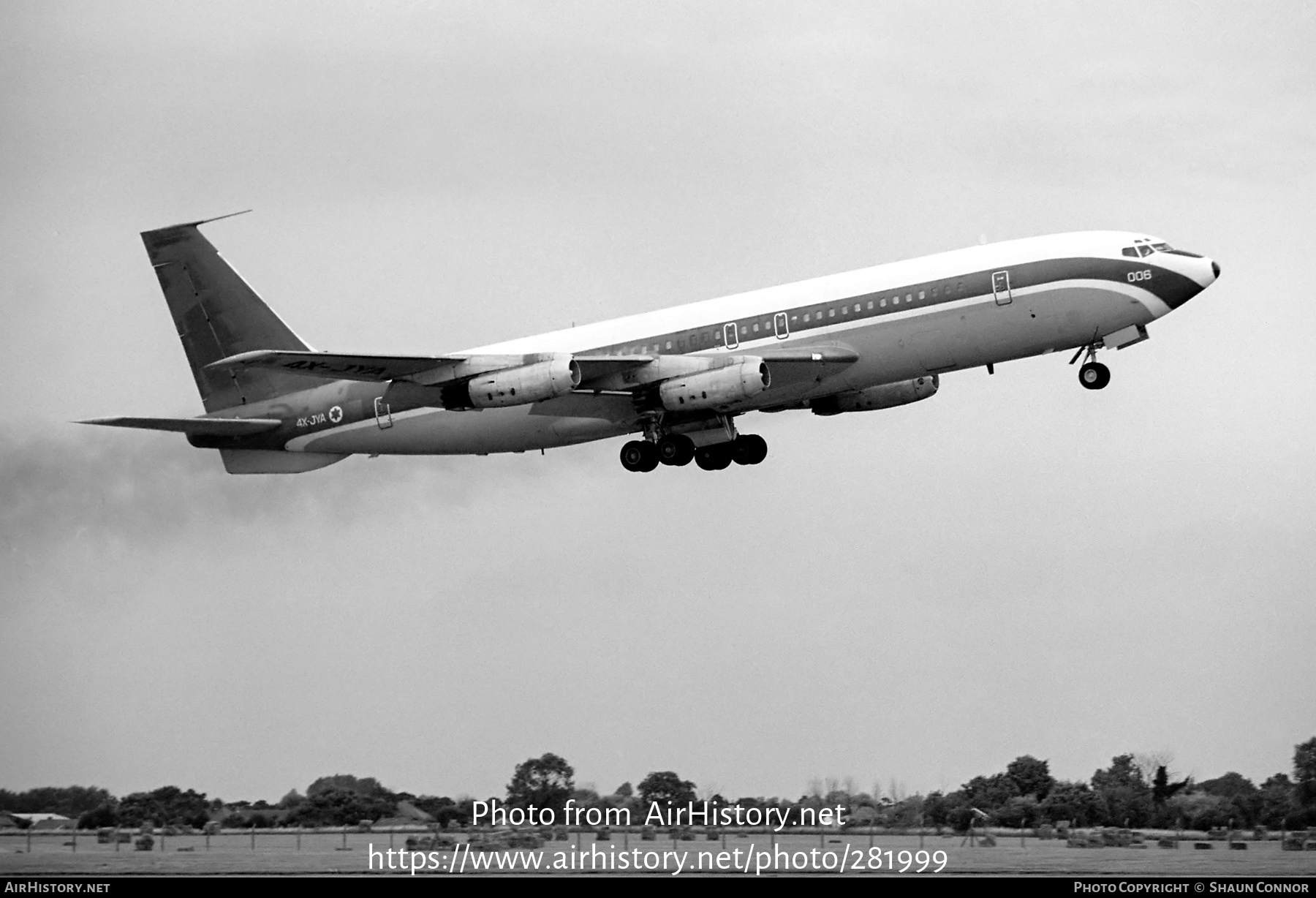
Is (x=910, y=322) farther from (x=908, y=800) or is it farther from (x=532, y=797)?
(x=532, y=797)

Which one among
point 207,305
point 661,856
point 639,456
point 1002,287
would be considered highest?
point 207,305

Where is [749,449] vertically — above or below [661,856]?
above

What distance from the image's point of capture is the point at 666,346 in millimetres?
72938

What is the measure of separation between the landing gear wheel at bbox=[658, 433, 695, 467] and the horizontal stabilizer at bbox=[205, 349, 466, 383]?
814 centimetres

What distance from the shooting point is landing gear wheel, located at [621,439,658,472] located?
7488cm

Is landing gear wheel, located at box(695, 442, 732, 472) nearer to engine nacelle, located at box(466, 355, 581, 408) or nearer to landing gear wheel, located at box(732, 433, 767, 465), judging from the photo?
landing gear wheel, located at box(732, 433, 767, 465)

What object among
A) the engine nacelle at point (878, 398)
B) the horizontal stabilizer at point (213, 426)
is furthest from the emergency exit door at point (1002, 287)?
the horizontal stabilizer at point (213, 426)

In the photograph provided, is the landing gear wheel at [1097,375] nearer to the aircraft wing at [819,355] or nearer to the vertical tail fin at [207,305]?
the aircraft wing at [819,355]

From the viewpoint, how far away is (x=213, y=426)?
77.2 meters

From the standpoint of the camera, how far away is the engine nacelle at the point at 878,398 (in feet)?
250

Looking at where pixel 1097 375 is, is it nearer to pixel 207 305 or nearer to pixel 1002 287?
pixel 1002 287

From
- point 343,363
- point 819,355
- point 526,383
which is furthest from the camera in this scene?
point 343,363

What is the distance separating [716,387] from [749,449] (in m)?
8.24

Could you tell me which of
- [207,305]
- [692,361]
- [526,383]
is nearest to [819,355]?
[692,361]
